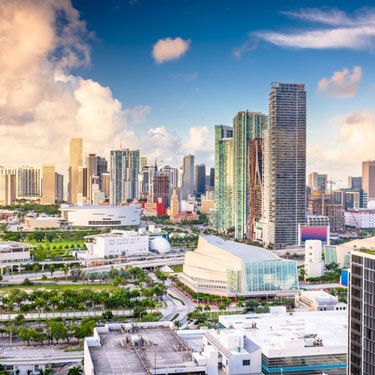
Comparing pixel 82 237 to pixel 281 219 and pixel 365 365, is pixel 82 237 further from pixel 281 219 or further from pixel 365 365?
pixel 365 365

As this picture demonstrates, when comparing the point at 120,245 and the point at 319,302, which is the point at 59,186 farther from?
the point at 319,302

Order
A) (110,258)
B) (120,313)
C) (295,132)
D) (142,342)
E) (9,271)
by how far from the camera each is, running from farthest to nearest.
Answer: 1. (295,132)
2. (110,258)
3. (9,271)
4. (120,313)
5. (142,342)

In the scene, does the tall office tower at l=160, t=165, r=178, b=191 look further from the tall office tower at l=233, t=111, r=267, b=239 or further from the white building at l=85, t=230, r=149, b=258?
the white building at l=85, t=230, r=149, b=258

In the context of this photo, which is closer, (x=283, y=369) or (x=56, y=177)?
(x=283, y=369)

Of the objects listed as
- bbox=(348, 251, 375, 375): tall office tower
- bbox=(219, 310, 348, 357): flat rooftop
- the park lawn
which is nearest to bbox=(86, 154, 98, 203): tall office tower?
the park lawn

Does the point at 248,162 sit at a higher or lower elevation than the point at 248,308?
higher

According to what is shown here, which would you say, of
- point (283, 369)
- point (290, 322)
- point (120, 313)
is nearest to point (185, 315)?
point (120, 313)

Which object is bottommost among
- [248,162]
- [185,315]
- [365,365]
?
[185,315]
